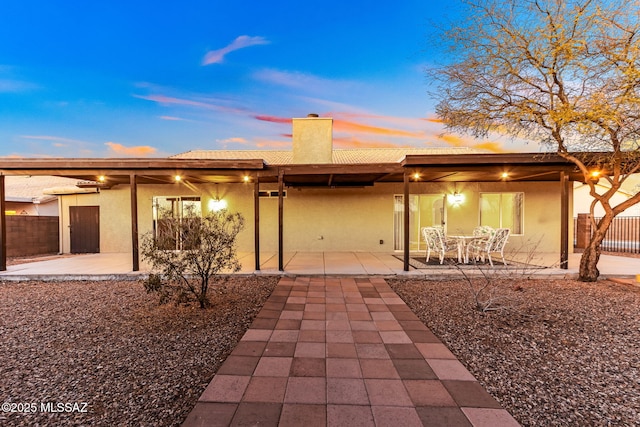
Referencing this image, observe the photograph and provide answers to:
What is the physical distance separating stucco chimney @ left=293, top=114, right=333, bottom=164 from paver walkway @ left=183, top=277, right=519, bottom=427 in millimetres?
7165

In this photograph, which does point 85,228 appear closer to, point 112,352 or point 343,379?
point 112,352

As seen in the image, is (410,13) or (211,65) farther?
(211,65)

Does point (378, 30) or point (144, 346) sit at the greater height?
point (378, 30)

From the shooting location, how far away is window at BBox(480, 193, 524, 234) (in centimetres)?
941

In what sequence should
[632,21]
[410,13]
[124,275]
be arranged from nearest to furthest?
[632,21], [124,275], [410,13]

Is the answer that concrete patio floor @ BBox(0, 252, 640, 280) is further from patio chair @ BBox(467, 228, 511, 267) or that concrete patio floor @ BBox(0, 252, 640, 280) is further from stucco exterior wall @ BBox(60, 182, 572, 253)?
stucco exterior wall @ BBox(60, 182, 572, 253)

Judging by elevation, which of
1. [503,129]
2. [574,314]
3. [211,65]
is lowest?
[574,314]

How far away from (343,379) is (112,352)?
235 cm

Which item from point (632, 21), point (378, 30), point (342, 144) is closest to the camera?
point (632, 21)

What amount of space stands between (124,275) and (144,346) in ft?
13.0

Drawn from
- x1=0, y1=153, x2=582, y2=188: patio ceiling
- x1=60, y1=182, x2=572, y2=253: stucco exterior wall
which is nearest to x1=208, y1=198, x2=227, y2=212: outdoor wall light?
x1=60, y1=182, x2=572, y2=253: stucco exterior wall

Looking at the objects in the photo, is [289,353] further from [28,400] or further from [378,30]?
[378,30]

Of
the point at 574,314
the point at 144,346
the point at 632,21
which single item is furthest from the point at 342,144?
the point at 144,346

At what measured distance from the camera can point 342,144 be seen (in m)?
14.8
